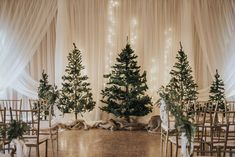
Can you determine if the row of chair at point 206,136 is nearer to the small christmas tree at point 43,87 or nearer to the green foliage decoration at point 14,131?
the green foliage decoration at point 14,131

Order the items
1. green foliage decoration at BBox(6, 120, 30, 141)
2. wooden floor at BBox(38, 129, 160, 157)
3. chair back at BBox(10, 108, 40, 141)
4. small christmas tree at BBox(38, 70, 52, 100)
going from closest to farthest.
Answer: green foliage decoration at BBox(6, 120, 30, 141), chair back at BBox(10, 108, 40, 141), wooden floor at BBox(38, 129, 160, 157), small christmas tree at BBox(38, 70, 52, 100)

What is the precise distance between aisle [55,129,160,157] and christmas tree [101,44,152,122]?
1.84 ft

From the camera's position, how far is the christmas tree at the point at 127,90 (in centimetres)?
904

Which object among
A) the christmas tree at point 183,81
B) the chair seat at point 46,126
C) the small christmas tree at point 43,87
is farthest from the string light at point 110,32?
the chair seat at point 46,126

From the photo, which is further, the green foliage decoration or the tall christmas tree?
the tall christmas tree

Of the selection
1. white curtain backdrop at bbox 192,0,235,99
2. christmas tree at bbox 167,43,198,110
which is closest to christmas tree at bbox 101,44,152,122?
christmas tree at bbox 167,43,198,110

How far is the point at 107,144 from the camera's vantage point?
24.3ft

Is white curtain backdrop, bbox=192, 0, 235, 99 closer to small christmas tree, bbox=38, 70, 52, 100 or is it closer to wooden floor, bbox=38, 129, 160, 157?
wooden floor, bbox=38, 129, 160, 157

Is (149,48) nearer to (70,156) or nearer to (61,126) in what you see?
(61,126)

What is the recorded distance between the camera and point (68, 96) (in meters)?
9.16

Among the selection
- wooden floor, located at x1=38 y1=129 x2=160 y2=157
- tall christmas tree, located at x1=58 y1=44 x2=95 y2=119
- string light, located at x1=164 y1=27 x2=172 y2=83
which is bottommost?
wooden floor, located at x1=38 y1=129 x2=160 y2=157

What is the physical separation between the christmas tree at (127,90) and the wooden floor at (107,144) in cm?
56

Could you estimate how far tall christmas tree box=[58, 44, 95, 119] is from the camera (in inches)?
357

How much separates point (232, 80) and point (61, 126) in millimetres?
4118
